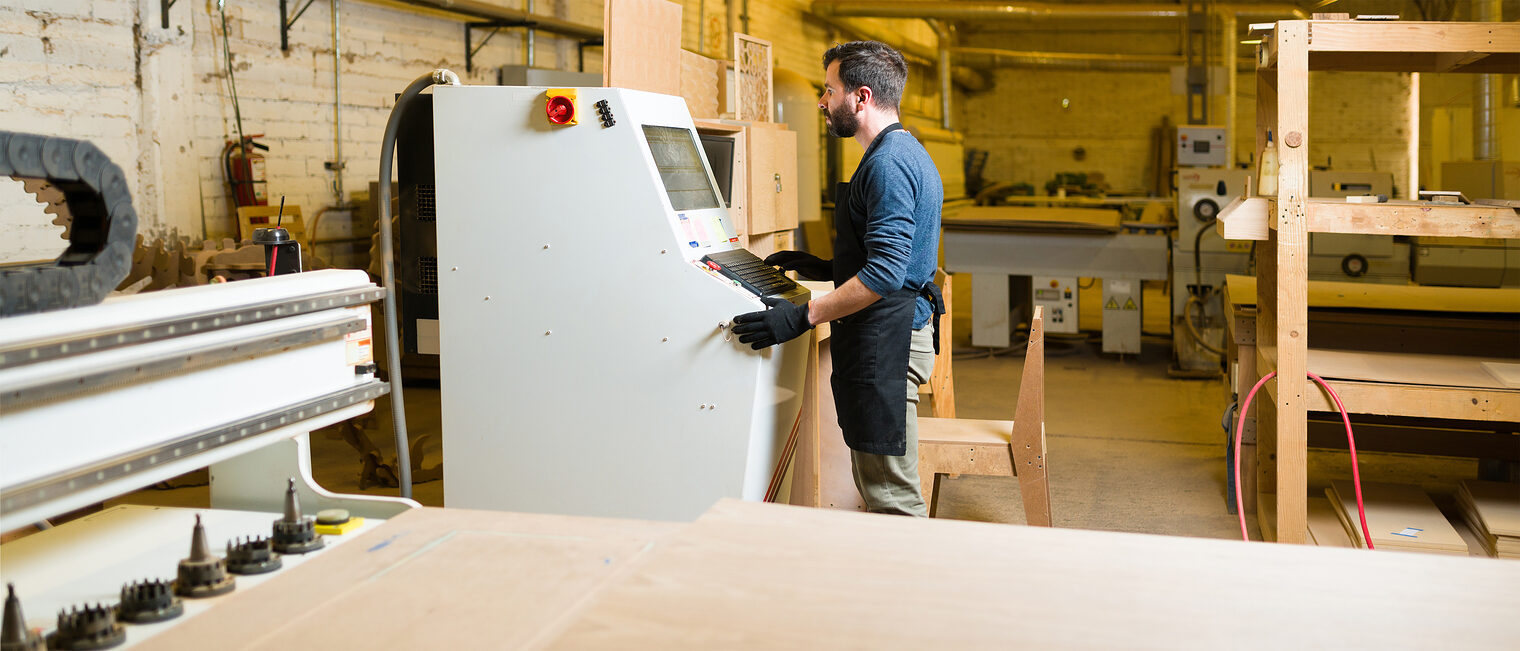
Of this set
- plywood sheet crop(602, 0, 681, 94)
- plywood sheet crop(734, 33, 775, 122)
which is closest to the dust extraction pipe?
plywood sheet crop(734, 33, 775, 122)

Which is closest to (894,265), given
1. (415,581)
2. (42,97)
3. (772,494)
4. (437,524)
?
(772,494)

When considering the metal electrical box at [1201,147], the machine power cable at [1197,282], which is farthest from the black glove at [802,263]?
the metal electrical box at [1201,147]

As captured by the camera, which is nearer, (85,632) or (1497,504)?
(85,632)

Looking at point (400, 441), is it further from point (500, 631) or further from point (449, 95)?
point (500, 631)

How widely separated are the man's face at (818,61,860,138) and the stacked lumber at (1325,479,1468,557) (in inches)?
68.1

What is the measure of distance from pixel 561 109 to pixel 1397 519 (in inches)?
102

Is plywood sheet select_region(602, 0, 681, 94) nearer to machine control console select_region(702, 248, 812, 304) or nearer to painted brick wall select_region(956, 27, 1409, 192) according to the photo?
machine control console select_region(702, 248, 812, 304)

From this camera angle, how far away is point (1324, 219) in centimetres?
274

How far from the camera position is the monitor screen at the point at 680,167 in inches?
100

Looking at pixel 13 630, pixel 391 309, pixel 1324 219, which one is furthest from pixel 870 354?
pixel 13 630

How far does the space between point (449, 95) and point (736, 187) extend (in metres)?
1.74

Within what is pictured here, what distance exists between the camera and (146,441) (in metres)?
1.25

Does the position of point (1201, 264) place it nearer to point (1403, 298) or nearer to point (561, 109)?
point (1403, 298)

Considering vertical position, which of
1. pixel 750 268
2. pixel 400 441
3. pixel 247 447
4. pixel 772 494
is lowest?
pixel 772 494
